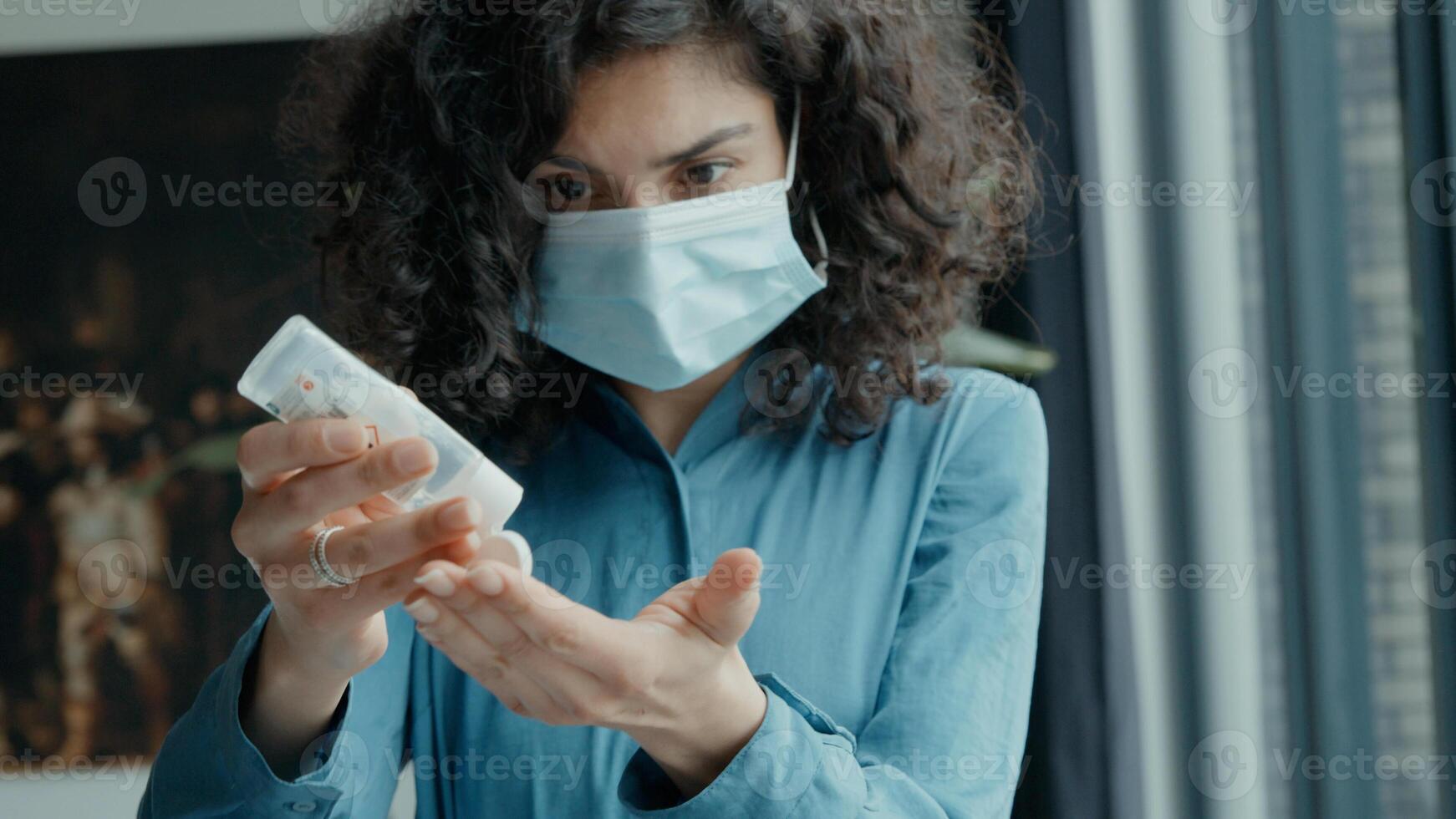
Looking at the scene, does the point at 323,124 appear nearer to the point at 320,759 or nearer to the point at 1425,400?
the point at 320,759

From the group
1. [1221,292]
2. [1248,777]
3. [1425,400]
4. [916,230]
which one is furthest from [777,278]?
[1248,777]

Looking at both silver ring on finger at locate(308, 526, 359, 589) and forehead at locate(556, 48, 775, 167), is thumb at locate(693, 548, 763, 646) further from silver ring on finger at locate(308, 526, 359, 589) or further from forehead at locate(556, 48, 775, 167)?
forehead at locate(556, 48, 775, 167)

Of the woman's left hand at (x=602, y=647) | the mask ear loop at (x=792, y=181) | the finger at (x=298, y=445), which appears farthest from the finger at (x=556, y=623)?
the mask ear loop at (x=792, y=181)

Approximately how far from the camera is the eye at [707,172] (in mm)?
958

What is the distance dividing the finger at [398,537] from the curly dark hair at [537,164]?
35cm

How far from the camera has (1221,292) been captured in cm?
162

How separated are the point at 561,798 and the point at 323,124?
760 millimetres

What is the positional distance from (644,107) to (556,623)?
0.46 meters

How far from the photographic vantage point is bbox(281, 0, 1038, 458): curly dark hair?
97 cm

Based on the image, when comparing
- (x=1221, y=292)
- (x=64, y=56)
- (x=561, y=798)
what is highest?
(x=64, y=56)

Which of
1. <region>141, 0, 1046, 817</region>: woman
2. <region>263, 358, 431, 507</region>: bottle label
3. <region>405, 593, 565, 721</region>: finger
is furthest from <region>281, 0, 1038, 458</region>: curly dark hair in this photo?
<region>405, 593, 565, 721</region>: finger

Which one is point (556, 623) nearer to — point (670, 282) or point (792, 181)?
point (670, 282)

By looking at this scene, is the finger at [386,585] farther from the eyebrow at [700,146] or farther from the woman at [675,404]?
the eyebrow at [700,146]

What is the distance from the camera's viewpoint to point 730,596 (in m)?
0.63
